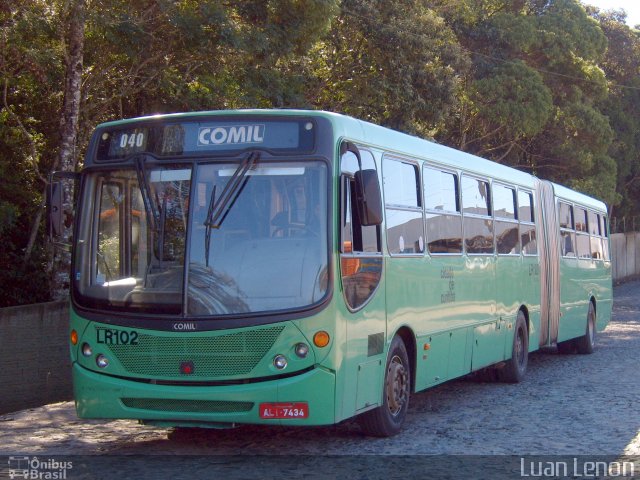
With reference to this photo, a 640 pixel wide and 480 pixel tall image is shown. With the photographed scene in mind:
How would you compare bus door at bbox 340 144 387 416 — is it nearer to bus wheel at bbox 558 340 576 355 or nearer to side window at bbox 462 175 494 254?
side window at bbox 462 175 494 254

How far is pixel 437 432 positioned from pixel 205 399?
2.75 meters

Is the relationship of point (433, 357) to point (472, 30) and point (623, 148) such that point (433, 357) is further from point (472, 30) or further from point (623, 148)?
point (623, 148)

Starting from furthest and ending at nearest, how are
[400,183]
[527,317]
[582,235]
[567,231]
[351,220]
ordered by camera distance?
[582,235]
[567,231]
[527,317]
[400,183]
[351,220]

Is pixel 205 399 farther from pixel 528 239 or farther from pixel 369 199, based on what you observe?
pixel 528 239

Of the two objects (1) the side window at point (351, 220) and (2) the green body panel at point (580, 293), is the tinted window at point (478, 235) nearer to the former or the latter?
(1) the side window at point (351, 220)

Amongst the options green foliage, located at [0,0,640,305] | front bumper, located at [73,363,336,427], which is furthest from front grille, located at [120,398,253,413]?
green foliage, located at [0,0,640,305]

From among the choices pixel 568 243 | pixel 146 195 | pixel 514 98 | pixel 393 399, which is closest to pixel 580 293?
pixel 568 243

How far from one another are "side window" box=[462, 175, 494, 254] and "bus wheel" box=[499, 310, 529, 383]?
1808 millimetres

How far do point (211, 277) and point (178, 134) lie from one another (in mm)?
1338

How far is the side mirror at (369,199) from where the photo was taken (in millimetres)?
8305

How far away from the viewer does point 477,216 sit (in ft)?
40.5

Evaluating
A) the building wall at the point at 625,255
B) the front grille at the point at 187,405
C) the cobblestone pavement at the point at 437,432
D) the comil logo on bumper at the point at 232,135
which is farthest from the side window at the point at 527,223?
the building wall at the point at 625,255

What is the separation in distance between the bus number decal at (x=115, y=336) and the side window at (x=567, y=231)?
33.7 ft

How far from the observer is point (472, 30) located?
3083cm
